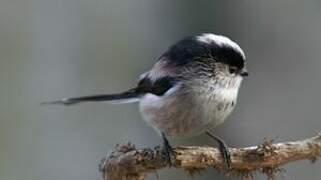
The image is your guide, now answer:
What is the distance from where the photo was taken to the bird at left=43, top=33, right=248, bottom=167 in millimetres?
1770

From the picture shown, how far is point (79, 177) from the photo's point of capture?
10.4 ft

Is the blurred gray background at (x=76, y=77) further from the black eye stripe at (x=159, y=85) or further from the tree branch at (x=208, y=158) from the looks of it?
the tree branch at (x=208, y=158)

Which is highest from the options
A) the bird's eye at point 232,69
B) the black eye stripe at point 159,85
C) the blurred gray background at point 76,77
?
the bird's eye at point 232,69

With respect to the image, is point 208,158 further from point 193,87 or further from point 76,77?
point 76,77

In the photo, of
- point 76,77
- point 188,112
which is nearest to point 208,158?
point 188,112

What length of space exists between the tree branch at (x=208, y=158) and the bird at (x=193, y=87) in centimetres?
11

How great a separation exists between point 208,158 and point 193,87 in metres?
0.24

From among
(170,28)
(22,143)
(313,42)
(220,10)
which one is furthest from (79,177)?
(313,42)

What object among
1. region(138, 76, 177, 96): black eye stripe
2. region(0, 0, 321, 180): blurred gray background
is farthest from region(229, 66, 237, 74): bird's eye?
region(0, 0, 321, 180): blurred gray background

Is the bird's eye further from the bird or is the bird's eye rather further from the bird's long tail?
the bird's long tail

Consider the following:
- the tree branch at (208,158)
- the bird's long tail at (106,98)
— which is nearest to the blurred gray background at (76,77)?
the bird's long tail at (106,98)

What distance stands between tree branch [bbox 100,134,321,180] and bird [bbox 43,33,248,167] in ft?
0.36

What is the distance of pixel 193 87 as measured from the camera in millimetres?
1786

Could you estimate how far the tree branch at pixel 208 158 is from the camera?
5.35 feet
